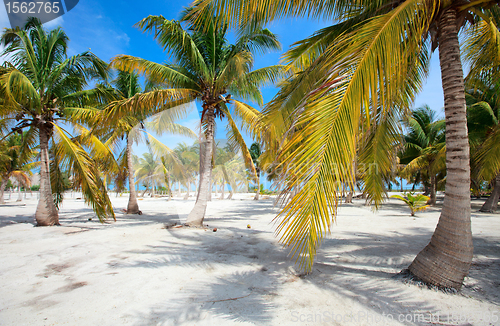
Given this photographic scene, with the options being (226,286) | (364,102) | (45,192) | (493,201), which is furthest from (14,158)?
(493,201)

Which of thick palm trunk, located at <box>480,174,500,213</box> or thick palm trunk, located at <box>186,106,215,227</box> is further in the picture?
thick palm trunk, located at <box>480,174,500,213</box>

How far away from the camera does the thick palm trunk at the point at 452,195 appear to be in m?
2.94

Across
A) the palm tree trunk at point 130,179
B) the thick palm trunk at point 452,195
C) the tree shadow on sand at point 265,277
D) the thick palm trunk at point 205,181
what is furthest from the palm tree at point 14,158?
the thick palm trunk at point 452,195

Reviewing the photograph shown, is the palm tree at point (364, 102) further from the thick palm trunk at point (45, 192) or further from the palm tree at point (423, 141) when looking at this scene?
the palm tree at point (423, 141)

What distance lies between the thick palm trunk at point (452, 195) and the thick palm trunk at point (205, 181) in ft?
20.7

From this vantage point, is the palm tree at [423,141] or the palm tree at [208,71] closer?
the palm tree at [208,71]

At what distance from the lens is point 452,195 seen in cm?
307

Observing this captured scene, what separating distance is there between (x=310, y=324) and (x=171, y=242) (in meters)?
4.39

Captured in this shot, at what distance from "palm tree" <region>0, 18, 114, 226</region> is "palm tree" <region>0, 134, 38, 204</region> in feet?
6.79

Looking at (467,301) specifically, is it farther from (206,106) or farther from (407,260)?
(206,106)

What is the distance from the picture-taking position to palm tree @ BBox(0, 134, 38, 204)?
9.71 m

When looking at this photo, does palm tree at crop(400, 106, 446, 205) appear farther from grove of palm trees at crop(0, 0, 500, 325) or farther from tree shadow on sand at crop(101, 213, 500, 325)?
tree shadow on sand at crop(101, 213, 500, 325)

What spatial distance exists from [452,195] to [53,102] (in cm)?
1133

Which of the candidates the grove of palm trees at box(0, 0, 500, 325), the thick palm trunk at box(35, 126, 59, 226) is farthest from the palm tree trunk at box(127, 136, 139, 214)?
the thick palm trunk at box(35, 126, 59, 226)
